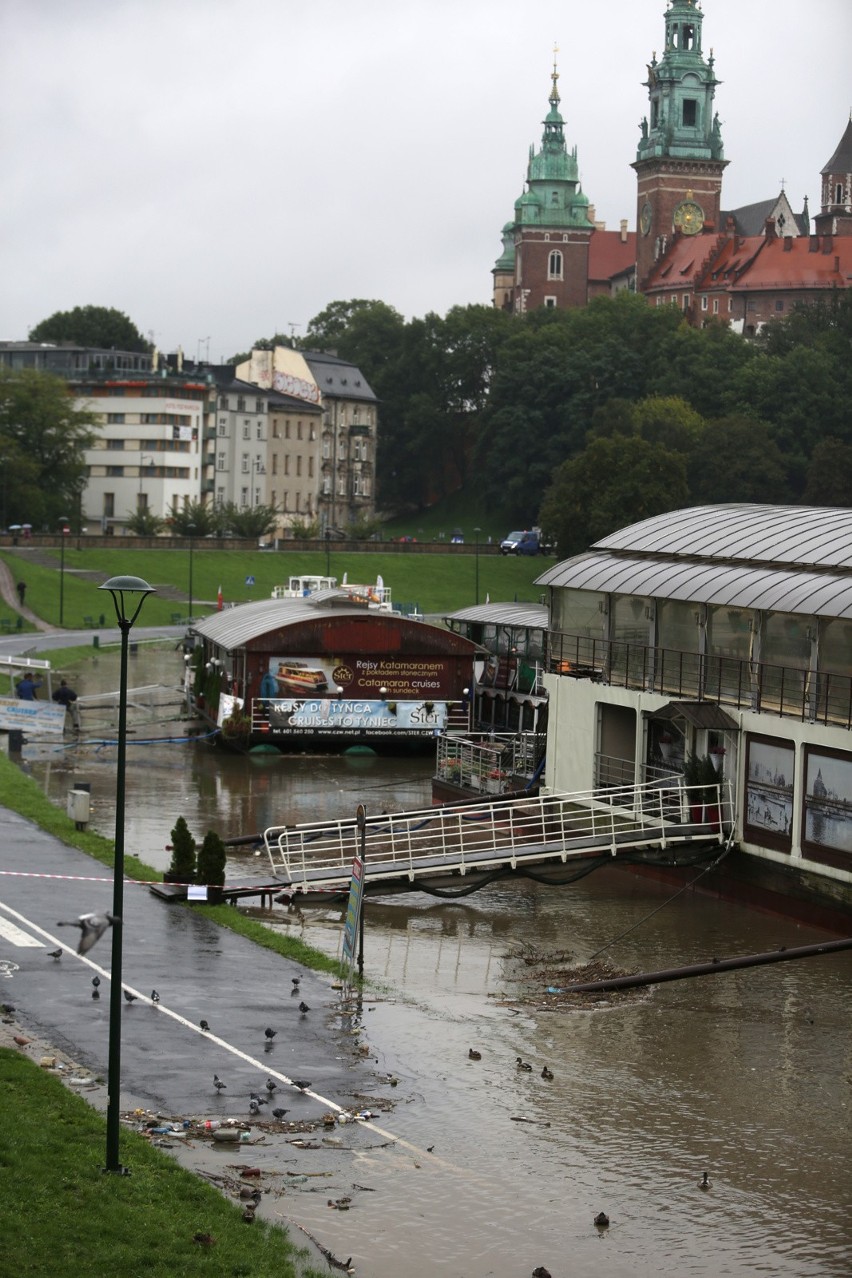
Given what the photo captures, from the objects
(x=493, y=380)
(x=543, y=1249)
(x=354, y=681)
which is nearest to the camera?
(x=543, y=1249)

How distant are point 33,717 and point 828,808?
95.2 feet

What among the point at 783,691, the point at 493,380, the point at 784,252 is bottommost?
the point at 783,691

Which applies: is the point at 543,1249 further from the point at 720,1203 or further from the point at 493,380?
the point at 493,380

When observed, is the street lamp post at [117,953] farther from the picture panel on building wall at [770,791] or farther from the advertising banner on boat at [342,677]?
the advertising banner on boat at [342,677]

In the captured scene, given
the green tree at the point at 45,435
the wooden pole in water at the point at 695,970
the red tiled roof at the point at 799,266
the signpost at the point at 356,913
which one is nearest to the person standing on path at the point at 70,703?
the signpost at the point at 356,913

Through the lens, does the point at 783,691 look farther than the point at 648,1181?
Yes

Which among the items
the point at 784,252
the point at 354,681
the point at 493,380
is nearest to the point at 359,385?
the point at 493,380

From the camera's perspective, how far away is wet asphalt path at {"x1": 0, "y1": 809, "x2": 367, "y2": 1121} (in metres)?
22.5

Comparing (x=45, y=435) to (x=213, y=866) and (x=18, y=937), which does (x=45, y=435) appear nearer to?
(x=213, y=866)

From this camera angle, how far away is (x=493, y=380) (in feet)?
528

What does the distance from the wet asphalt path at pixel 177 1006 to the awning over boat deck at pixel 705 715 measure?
34.2 ft

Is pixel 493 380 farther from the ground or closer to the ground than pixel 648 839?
farther from the ground

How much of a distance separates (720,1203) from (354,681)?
37.7 m

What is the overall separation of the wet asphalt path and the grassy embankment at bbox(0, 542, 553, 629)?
6954 centimetres
